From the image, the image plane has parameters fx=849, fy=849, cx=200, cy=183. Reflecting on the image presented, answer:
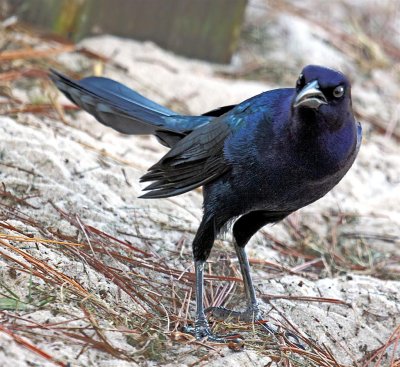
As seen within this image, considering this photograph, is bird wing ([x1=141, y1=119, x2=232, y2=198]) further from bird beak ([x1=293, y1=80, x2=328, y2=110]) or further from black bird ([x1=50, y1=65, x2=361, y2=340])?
bird beak ([x1=293, y1=80, x2=328, y2=110])

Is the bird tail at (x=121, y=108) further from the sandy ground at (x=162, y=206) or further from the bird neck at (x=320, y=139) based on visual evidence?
the bird neck at (x=320, y=139)

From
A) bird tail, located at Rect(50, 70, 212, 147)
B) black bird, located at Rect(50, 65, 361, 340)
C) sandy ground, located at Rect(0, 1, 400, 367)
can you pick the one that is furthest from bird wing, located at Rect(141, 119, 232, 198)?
sandy ground, located at Rect(0, 1, 400, 367)

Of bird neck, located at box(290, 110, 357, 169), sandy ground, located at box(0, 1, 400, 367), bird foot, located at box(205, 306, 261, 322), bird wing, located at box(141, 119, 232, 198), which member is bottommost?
bird foot, located at box(205, 306, 261, 322)

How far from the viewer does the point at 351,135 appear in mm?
3078

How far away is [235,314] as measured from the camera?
134 inches

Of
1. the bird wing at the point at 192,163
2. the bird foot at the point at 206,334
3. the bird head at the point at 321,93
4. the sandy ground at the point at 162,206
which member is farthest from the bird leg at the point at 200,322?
the bird head at the point at 321,93

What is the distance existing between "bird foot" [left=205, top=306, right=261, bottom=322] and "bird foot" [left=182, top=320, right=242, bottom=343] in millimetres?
185

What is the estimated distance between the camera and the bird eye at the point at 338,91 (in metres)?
2.93

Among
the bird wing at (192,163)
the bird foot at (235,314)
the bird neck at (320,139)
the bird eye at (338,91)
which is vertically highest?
the bird eye at (338,91)

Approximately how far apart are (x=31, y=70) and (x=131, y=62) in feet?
2.68

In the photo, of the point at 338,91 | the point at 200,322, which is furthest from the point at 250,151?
the point at 200,322

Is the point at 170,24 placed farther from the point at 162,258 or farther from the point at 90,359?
the point at 90,359

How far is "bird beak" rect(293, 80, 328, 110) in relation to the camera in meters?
2.85

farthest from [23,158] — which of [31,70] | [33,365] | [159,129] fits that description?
[33,365]
